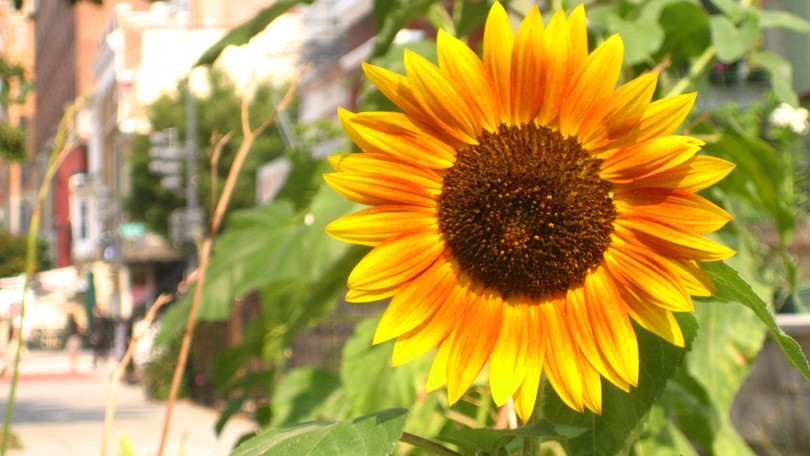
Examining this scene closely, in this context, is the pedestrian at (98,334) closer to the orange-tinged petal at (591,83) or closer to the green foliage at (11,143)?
the green foliage at (11,143)

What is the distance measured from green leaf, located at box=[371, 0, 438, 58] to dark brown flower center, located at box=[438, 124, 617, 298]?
562 millimetres

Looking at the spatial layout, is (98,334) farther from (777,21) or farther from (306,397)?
(777,21)

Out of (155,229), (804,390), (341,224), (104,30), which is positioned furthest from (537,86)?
(104,30)

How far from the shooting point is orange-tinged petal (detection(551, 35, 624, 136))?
64cm

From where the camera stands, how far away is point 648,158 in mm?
643

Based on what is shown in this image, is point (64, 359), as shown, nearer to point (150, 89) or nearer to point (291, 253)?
point (150, 89)

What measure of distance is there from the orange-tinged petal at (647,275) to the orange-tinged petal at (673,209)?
0.02m

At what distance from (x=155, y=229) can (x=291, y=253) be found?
2906 centimetres

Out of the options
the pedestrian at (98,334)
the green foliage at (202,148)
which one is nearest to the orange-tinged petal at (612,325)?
the pedestrian at (98,334)

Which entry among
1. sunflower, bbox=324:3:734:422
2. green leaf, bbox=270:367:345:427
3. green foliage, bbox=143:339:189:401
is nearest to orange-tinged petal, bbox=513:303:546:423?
sunflower, bbox=324:3:734:422

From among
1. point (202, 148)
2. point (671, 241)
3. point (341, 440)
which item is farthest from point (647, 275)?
point (202, 148)

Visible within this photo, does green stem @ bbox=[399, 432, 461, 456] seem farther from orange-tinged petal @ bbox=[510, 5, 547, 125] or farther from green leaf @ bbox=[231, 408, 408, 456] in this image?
orange-tinged petal @ bbox=[510, 5, 547, 125]

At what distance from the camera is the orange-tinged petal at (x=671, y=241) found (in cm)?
62

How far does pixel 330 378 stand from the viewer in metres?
1.90
